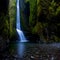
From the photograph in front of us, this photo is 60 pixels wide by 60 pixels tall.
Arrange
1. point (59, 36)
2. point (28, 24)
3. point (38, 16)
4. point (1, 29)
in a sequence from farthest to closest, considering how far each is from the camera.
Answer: point (28, 24), point (38, 16), point (59, 36), point (1, 29)

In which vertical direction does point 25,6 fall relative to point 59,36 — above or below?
above

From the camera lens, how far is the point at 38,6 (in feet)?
78.9

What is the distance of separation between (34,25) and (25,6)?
4.09 metres

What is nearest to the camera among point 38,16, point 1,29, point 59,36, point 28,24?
point 1,29

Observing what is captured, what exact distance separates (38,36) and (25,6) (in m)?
6.08

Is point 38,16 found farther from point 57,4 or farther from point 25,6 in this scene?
point 25,6

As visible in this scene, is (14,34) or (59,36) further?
(14,34)

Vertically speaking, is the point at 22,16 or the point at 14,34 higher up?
the point at 22,16

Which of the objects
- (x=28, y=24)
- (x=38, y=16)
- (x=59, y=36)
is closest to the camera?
(x=59, y=36)

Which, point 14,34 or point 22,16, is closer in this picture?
point 14,34

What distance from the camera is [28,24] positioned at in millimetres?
26812

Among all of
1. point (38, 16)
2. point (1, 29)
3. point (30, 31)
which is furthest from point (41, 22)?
point (1, 29)

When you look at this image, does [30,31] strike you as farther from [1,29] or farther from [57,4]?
[1,29]

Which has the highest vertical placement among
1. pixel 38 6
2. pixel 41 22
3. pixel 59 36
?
pixel 38 6
